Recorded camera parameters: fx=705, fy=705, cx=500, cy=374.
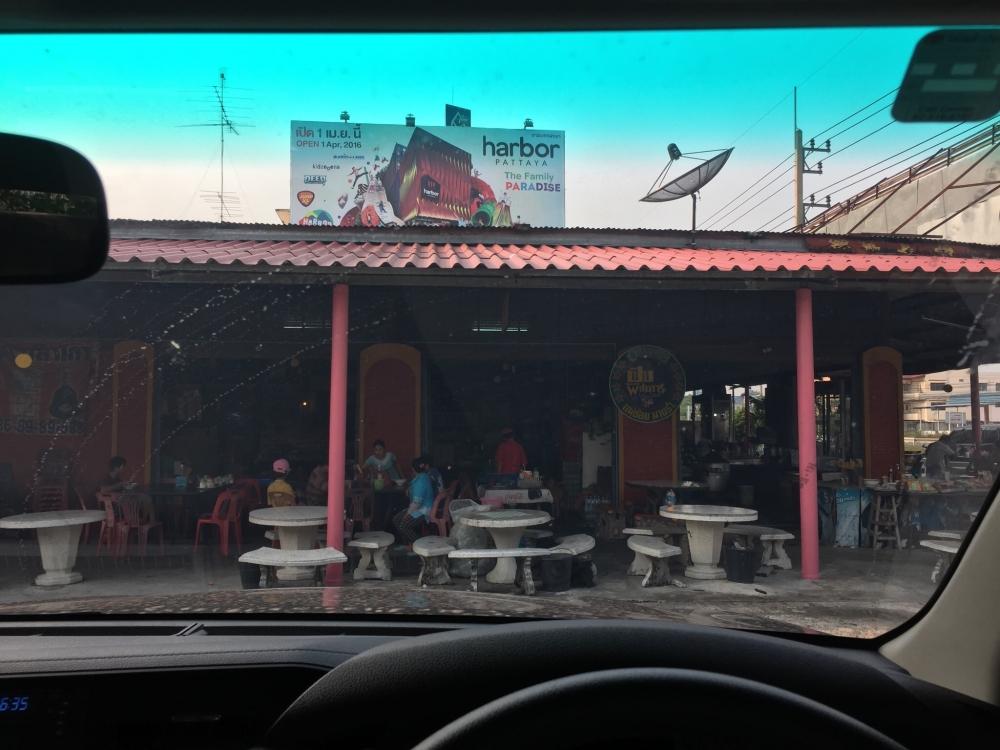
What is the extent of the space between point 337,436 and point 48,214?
552cm

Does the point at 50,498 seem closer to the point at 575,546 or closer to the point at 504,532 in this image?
the point at 504,532

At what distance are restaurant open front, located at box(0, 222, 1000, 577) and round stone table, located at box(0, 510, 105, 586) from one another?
7.72 ft

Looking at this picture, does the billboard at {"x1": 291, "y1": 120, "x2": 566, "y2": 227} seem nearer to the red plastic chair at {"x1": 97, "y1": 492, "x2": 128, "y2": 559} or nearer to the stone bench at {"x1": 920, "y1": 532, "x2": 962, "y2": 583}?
the red plastic chair at {"x1": 97, "y1": 492, "x2": 128, "y2": 559}

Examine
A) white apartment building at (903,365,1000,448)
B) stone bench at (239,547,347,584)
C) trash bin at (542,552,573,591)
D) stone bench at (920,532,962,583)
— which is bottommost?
trash bin at (542,552,573,591)

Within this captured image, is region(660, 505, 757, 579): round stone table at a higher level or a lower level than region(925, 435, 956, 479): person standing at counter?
lower

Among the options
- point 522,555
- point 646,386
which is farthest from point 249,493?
point 646,386

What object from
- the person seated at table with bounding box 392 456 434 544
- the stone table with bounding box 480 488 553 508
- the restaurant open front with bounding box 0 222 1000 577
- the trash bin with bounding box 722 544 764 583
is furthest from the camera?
the stone table with bounding box 480 488 553 508

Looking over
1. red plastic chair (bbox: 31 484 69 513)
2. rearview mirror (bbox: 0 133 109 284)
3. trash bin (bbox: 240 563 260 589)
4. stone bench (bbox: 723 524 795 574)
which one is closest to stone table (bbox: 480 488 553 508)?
stone bench (bbox: 723 524 795 574)

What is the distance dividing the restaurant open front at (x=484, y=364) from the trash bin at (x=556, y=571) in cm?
214

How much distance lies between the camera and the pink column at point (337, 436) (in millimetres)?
6738

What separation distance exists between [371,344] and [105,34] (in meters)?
7.95

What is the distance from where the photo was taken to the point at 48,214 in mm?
1595

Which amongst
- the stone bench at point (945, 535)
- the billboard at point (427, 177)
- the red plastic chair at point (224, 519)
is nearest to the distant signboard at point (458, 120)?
the billboard at point (427, 177)

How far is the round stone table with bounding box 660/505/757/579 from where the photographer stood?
22.8ft
